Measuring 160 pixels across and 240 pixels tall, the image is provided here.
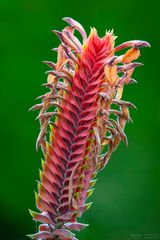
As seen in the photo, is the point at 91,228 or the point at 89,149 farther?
the point at 91,228

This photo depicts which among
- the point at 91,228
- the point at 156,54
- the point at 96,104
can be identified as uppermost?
the point at 156,54

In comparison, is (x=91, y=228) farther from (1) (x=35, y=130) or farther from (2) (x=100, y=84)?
(2) (x=100, y=84)

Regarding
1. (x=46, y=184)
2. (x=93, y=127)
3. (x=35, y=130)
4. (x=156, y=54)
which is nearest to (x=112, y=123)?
(x=93, y=127)

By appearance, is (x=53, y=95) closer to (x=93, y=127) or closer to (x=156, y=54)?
(x=93, y=127)

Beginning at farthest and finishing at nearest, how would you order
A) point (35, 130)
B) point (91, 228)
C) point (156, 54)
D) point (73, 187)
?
1. point (156, 54)
2. point (35, 130)
3. point (91, 228)
4. point (73, 187)

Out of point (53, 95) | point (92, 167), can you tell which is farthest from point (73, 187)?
point (53, 95)

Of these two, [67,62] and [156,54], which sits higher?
[156,54]

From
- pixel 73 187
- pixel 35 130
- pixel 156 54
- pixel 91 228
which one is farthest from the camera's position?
pixel 156 54
